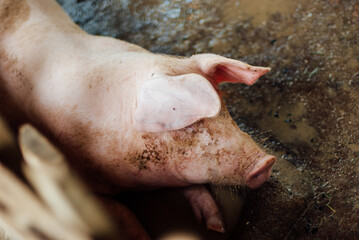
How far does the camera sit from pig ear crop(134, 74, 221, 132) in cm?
159

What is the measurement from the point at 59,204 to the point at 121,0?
313 centimetres

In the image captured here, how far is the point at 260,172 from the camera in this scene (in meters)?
1.84

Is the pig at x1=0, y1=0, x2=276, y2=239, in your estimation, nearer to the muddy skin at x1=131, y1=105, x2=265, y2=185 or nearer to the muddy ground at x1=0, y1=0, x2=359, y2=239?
the muddy skin at x1=131, y1=105, x2=265, y2=185

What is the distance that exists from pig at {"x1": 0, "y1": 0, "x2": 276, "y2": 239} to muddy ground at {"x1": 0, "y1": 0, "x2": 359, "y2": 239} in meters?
0.51

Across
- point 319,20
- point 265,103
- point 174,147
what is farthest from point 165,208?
point 319,20

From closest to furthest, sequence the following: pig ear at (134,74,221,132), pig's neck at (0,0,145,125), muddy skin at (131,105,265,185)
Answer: pig ear at (134,74,221,132), muddy skin at (131,105,265,185), pig's neck at (0,0,145,125)

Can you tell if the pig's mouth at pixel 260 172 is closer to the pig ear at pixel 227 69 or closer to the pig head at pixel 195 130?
the pig head at pixel 195 130

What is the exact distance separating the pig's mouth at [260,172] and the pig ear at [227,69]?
0.47 meters

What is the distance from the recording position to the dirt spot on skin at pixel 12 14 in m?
2.40

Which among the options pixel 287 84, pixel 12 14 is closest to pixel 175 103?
pixel 287 84

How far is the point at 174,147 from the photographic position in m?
1.80

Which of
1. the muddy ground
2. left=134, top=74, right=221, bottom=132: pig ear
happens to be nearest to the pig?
left=134, top=74, right=221, bottom=132: pig ear

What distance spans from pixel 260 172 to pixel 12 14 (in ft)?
6.68

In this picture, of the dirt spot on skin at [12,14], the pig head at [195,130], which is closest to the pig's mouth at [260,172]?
the pig head at [195,130]
